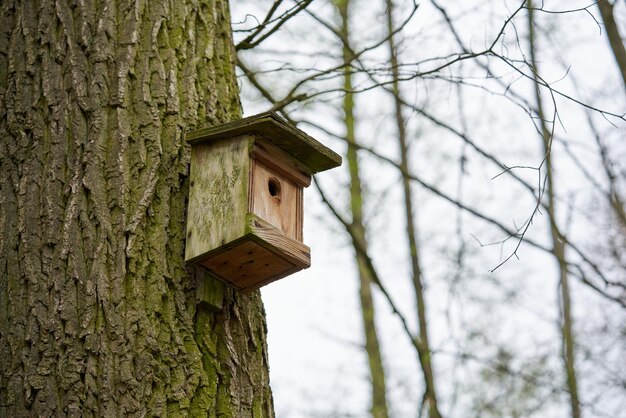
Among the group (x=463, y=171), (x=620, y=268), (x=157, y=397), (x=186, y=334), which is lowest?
(x=157, y=397)

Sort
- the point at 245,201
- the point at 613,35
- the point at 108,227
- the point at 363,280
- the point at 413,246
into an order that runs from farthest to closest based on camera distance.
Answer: the point at 363,280, the point at 413,246, the point at 613,35, the point at 245,201, the point at 108,227

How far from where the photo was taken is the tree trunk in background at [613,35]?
3.28 m

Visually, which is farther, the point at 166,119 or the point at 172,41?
the point at 172,41

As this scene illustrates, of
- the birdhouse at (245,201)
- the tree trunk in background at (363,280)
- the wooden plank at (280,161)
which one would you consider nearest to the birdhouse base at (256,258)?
the birdhouse at (245,201)

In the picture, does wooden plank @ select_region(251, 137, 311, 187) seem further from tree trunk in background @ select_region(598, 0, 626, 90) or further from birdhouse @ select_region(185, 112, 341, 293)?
tree trunk in background @ select_region(598, 0, 626, 90)

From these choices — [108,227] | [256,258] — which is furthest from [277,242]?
[108,227]

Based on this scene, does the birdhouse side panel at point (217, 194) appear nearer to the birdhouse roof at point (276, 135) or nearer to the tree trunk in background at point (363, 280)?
the birdhouse roof at point (276, 135)

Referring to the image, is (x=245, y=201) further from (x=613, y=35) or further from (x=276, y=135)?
(x=613, y=35)

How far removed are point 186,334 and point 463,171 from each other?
2009 mm

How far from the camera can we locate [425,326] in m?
6.02

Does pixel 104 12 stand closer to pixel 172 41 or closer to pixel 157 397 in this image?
pixel 172 41

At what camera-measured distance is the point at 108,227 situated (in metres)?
2.33

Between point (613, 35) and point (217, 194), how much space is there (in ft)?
5.59

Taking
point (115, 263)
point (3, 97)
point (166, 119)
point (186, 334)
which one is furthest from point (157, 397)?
point (3, 97)
